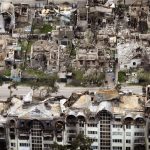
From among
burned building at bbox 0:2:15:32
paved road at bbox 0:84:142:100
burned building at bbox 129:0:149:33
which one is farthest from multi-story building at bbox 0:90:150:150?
burned building at bbox 0:2:15:32

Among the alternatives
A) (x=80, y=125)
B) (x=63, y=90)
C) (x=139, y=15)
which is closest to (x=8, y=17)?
(x=139, y=15)

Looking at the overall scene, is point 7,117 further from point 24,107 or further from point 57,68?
point 57,68

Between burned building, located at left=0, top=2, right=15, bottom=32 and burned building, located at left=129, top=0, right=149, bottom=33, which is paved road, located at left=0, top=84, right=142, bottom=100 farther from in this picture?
burned building, located at left=0, top=2, right=15, bottom=32

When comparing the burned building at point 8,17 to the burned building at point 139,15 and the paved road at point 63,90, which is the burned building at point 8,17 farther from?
the burned building at point 139,15

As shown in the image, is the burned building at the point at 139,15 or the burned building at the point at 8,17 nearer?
the burned building at the point at 139,15

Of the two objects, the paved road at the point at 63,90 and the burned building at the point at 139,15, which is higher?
the burned building at the point at 139,15

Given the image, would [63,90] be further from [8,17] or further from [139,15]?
[139,15]

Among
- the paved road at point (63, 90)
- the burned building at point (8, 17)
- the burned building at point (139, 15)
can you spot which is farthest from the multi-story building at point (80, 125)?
the burned building at point (8, 17)

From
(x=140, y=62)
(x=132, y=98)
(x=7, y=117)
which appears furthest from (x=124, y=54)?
(x=7, y=117)
